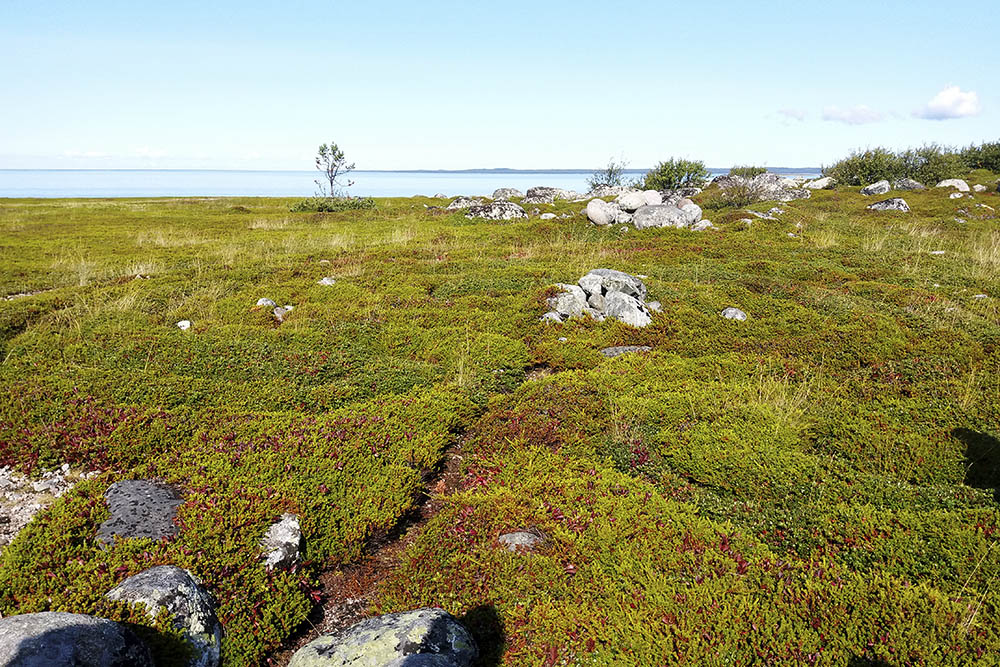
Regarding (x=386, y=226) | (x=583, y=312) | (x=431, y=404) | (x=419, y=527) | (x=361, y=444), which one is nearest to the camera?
(x=419, y=527)

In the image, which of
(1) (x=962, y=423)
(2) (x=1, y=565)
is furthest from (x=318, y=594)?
(1) (x=962, y=423)

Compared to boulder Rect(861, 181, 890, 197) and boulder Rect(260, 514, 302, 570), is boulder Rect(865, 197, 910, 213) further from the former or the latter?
boulder Rect(260, 514, 302, 570)

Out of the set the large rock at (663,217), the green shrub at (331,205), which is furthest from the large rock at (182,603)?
the green shrub at (331,205)

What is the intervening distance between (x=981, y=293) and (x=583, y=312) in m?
13.3

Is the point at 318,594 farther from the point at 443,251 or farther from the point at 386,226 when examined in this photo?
the point at 386,226

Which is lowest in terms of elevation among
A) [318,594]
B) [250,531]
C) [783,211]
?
[318,594]

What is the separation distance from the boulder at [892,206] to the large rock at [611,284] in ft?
104

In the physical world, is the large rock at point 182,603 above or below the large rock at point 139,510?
below

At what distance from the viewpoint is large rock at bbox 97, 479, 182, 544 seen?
6.80 meters

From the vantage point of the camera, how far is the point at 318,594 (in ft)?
22.1

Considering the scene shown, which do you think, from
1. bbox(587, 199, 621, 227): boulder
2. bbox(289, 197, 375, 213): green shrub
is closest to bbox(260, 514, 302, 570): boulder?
bbox(587, 199, 621, 227): boulder

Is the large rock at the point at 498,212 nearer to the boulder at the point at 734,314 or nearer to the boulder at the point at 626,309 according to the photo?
the boulder at the point at 626,309

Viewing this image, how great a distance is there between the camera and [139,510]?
7176 mm

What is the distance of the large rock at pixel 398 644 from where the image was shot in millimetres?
5164
